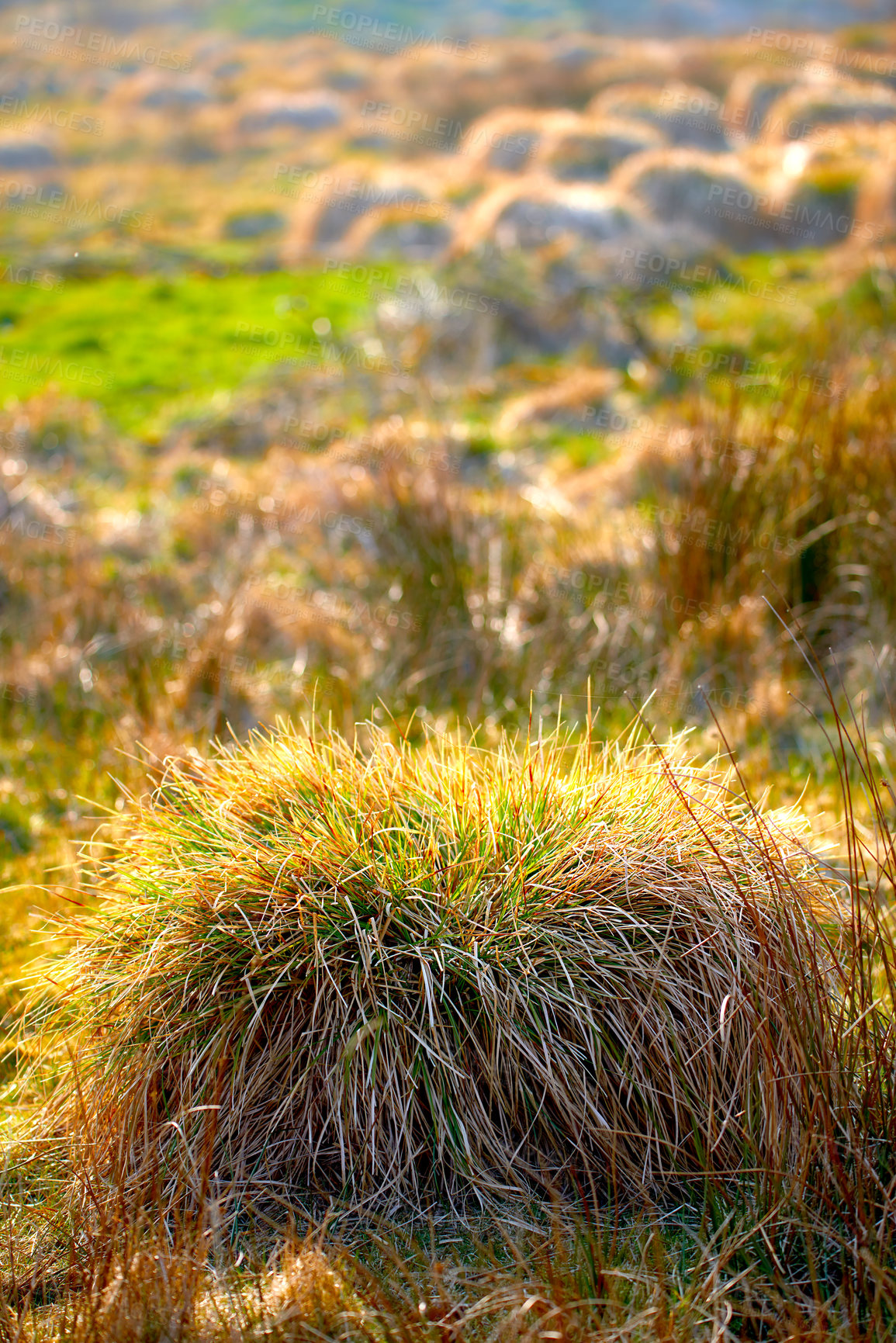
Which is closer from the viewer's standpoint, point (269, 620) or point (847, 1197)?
point (847, 1197)

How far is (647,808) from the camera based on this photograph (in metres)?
2.91

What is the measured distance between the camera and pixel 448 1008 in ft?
8.50

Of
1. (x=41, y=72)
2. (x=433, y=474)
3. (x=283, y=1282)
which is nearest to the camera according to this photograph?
(x=283, y=1282)

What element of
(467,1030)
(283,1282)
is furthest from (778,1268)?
(283,1282)

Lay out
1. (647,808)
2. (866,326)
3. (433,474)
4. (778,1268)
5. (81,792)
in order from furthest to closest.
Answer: (866,326) → (433,474) → (81,792) → (647,808) → (778,1268)

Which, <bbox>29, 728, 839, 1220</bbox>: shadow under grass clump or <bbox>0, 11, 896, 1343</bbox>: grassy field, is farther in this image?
<bbox>29, 728, 839, 1220</bbox>: shadow under grass clump

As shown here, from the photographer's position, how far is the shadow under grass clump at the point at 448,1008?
99.4 inches

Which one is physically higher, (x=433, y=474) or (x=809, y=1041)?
(x=809, y=1041)

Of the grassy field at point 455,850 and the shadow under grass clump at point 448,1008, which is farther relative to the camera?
the shadow under grass clump at point 448,1008

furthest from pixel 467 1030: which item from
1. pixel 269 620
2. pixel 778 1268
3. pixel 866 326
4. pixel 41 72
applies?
pixel 41 72

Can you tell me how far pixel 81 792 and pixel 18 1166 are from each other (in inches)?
84.6

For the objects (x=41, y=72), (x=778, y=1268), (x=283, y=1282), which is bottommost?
(x=41, y=72)

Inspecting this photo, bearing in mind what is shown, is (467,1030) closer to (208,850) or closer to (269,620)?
(208,850)

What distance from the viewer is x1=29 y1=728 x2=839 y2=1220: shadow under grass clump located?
2.53 m
